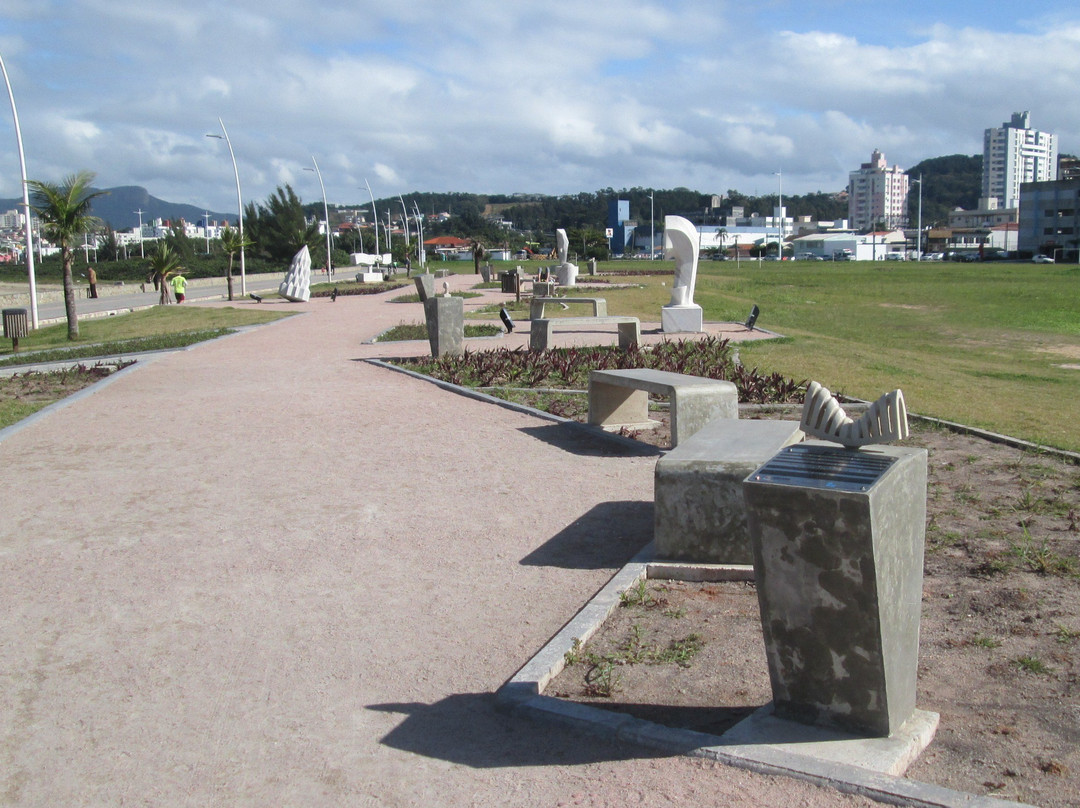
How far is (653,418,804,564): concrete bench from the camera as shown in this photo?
16.1 feet

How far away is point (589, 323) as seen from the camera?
14.6m

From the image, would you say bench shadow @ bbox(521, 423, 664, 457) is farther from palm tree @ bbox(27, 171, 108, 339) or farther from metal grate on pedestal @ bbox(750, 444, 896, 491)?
palm tree @ bbox(27, 171, 108, 339)

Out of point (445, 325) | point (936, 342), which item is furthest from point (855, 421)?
point (936, 342)

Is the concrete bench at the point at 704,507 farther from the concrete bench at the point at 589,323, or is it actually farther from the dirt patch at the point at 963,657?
the concrete bench at the point at 589,323

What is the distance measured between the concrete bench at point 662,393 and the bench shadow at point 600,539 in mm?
1296

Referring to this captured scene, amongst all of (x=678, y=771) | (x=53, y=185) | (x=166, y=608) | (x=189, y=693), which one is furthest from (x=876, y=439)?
(x=53, y=185)

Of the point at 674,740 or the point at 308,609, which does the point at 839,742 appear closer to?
the point at 674,740

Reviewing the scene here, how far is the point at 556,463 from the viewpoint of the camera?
7453 mm

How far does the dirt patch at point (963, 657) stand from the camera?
124 inches

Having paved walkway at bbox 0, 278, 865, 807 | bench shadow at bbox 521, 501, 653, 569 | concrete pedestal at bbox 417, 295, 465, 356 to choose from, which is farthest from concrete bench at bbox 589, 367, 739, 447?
concrete pedestal at bbox 417, 295, 465, 356

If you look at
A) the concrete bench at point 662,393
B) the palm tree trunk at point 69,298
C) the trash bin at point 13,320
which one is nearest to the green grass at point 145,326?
the palm tree trunk at point 69,298

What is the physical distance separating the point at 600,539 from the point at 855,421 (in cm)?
267

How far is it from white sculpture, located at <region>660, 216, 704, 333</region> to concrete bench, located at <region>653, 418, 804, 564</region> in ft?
41.6

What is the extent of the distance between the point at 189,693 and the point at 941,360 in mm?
15188
